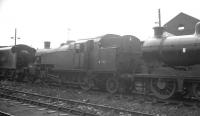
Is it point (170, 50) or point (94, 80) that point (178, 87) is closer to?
point (170, 50)

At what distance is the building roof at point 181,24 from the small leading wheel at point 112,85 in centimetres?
3112

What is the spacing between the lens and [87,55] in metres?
15.1

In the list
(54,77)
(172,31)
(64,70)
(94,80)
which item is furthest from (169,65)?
(172,31)

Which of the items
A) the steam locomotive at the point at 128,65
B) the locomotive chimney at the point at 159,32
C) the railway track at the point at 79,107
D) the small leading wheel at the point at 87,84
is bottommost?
the railway track at the point at 79,107

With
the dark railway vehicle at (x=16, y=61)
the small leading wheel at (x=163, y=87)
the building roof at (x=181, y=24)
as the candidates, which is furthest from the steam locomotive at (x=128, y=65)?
the building roof at (x=181, y=24)

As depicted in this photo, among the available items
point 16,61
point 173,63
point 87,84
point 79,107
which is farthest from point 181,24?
point 79,107

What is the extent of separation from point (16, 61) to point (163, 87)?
53.0 feet

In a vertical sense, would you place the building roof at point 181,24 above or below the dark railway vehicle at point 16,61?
above

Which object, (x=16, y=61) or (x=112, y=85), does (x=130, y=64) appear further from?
(x=16, y=61)

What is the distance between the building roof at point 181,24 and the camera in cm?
4197

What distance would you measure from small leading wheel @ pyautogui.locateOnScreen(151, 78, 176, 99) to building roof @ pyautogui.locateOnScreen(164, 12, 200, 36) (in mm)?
32529

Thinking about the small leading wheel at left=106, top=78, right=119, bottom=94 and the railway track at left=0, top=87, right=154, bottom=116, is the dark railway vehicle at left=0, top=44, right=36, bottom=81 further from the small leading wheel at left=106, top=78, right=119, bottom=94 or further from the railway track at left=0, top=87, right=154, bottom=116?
the small leading wheel at left=106, top=78, right=119, bottom=94

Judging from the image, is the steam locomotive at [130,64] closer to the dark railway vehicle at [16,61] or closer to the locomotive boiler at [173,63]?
the locomotive boiler at [173,63]

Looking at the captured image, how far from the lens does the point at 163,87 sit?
10781 mm
